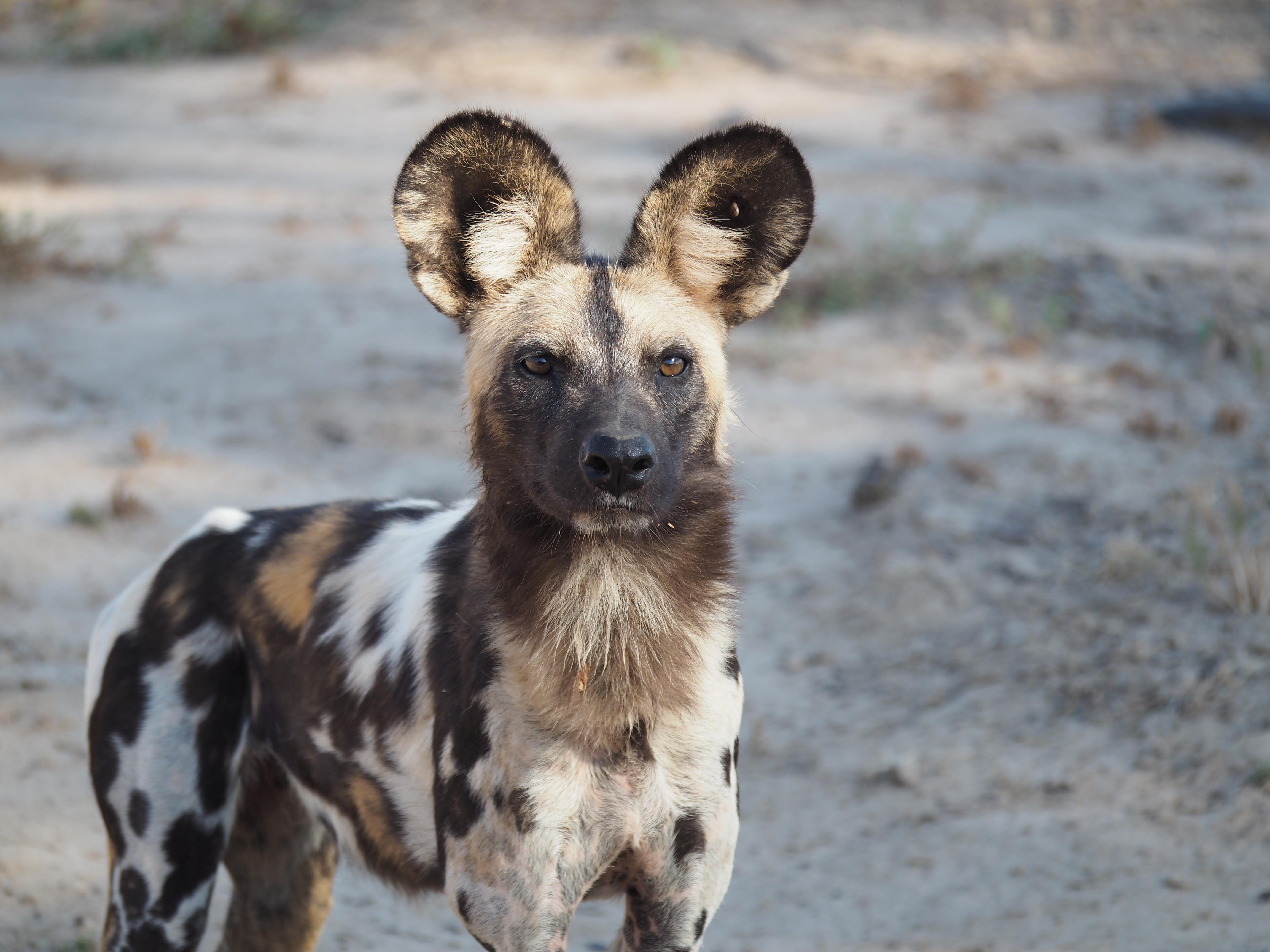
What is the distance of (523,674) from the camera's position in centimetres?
240

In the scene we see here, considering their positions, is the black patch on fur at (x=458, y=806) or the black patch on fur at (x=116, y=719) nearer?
the black patch on fur at (x=458, y=806)

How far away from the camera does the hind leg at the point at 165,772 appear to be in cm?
277

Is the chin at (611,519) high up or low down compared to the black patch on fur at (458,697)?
up

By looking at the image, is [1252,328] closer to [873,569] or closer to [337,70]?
[873,569]

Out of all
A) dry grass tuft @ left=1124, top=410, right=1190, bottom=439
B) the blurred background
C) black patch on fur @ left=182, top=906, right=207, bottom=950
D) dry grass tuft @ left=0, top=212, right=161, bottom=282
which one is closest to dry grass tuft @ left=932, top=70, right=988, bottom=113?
the blurred background

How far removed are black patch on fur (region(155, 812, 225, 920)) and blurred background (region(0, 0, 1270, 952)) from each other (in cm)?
85

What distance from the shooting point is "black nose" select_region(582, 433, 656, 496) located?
7.26 ft

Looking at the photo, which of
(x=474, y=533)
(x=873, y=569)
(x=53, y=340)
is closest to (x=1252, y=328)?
(x=873, y=569)

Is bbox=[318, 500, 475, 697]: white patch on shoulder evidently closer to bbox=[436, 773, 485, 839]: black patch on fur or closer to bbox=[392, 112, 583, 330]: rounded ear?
bbox=[436, 773, 485, 839]: black patch on fur

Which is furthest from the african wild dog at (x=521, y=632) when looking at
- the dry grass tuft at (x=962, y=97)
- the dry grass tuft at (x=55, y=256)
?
the dry grass tuft at (x=962, y=97)

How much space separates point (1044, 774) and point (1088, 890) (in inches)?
22.2

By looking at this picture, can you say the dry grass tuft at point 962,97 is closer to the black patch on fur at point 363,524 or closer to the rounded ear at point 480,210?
the black patch on fur at point 363,524

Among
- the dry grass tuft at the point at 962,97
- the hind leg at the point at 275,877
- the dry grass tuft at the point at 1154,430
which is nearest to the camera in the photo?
the hind leg at the point at 275,877

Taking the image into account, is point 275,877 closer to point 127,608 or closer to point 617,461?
point 127,608
